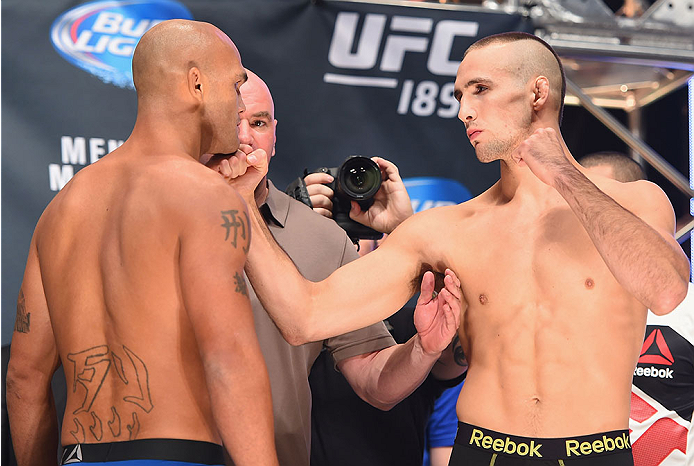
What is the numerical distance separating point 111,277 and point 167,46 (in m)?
0.58

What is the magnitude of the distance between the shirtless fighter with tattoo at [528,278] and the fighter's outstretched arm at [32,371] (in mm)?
553

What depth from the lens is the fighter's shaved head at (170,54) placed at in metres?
1.91

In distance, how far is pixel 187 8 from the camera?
12.0 ft

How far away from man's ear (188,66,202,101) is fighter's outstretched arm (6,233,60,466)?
0.54 m

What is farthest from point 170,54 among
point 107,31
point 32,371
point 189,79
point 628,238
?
point 107,31

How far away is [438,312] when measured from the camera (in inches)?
87.5

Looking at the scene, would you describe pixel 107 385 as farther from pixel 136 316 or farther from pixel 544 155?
pixel 544 155

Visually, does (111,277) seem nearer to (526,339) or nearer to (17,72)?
(526,339)

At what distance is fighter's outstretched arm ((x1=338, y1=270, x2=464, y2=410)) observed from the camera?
2.17 m

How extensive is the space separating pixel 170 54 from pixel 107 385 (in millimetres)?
779

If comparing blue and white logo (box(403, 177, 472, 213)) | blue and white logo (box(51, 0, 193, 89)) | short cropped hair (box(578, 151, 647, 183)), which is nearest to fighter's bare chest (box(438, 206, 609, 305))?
short cropped hair (box(578, 151, 647, 183))

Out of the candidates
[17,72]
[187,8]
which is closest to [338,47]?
[187,8]

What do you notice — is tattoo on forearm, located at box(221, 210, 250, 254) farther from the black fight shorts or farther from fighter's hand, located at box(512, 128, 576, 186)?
fighter's hand, located at box(512, 128, 576, 186)

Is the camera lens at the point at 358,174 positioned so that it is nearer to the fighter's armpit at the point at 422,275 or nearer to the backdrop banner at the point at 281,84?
the fighter's armpit at the point at 422,275
